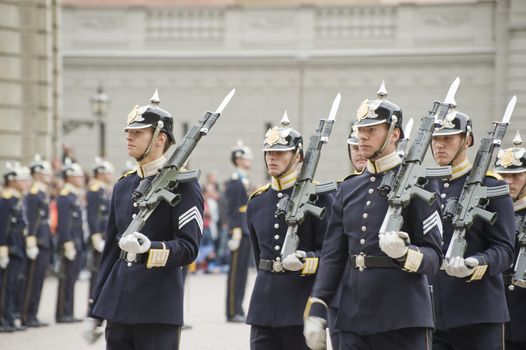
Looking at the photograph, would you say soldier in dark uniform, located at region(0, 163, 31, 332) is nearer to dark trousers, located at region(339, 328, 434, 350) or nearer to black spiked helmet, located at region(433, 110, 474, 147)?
black spiked helmet, located at region(433, 110, 474, 147)

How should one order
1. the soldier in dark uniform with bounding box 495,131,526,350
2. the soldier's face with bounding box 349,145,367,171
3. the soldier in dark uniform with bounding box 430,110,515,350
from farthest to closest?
the soldier's face with bounding box 349,145,367,171 → the soldier in dark uniform with bounding box 495,131,526,350 → the soldier in dark uniform with bounding box 430,110,515,350

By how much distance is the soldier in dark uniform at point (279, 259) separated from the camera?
25.5 feet

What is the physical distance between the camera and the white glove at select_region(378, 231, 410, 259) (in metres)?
6.14

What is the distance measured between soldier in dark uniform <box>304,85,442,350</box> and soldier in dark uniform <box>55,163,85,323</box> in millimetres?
9230

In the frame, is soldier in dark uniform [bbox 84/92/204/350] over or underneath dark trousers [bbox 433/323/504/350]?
over

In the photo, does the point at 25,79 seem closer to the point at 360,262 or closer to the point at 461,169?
the point at 461,169

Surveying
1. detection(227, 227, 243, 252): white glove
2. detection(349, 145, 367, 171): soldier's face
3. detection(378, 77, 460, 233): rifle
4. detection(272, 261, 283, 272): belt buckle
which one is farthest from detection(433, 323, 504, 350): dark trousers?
detection(227, 227, 243, 252): white glove

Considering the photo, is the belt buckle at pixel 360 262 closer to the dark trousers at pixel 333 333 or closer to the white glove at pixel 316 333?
the white glove at pixel 316 333

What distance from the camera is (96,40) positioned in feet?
111

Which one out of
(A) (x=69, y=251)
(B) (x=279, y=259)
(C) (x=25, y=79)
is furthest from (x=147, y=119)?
(C) (x=25, y=79)

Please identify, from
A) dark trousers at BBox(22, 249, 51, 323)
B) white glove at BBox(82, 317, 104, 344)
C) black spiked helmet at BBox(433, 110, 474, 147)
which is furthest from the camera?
dark trousers at BBox(22, 249, 51, 323)

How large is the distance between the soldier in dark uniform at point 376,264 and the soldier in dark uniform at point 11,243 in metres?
8.60

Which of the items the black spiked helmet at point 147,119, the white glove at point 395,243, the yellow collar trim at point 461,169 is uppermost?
the black spiked helmet at point 147,119

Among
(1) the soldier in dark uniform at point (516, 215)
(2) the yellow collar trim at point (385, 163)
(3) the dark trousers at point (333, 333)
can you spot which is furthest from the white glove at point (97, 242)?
(2) the yellow collar trim at point (385, 163)
